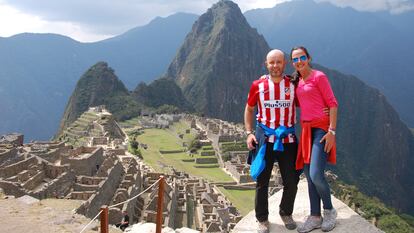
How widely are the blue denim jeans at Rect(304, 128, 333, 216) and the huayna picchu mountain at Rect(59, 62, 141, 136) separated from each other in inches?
3226

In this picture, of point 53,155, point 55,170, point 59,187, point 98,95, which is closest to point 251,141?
point 59,187

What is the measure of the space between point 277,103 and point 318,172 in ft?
3.13

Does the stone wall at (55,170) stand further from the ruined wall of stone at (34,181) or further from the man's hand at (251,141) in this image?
the man's hand at (251,141)

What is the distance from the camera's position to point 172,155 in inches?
1892

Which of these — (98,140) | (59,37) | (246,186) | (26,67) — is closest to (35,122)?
Answer: (26,67)

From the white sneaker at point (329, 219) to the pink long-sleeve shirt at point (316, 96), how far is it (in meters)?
1.13

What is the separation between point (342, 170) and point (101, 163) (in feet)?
288

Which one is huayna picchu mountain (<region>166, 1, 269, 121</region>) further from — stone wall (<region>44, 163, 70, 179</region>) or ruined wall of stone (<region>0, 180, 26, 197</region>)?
ruined wall of stone (<region>0, 180, 26, 197</region>)

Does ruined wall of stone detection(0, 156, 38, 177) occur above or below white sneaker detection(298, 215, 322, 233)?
below

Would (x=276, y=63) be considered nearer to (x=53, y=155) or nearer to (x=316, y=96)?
(x=316, y=96)

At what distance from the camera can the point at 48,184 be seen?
611 inches

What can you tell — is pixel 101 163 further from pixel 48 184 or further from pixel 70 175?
pixel 48 184

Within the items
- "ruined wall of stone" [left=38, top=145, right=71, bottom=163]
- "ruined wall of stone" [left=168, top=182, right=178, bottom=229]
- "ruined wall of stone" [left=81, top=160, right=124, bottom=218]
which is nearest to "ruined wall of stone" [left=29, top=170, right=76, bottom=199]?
"ruined wall of stone" [left=81, top=160, right=124, bottom=218]

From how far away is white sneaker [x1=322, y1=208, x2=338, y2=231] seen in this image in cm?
553
